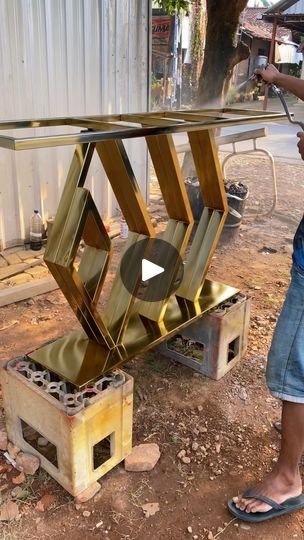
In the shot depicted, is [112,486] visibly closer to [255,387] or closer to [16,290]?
[255,387]

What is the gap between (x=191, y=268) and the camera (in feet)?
8.82

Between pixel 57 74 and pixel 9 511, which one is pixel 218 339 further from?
pixel 57 74

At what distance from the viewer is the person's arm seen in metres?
1.76

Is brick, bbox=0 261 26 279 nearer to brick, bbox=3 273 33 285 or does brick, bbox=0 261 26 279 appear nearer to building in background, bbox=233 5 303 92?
brick, bbox=3 273 33 285

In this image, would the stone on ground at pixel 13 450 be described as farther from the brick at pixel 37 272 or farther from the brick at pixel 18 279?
the brick at pixel 37 272

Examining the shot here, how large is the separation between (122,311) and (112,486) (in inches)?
30.4

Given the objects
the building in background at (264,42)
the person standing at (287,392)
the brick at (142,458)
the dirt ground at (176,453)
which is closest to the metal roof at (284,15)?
the building in background at (264,42)

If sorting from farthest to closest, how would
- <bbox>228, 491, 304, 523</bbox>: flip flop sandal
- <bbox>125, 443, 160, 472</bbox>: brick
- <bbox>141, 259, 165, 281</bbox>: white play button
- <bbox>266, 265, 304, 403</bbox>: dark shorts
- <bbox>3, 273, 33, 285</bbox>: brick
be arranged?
<bbox>3, 273, 33, 285</bbox>: brick → <bbox>141, 259, 165, 281</bbox>: white play button → <bbox>125, 443, 160, 472</bbox>: brick → <bbox>228, 491, 304, 523</bbox>: flip flop sandal → <bbox>266, 265, 304, 403</bbox>: dark shorts

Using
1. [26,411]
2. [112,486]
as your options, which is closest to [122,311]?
[26,411]

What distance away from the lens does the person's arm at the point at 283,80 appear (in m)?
1.76

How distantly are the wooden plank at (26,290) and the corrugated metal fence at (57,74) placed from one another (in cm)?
89

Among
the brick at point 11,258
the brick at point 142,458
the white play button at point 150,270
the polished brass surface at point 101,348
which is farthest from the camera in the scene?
the brick at point 11,258

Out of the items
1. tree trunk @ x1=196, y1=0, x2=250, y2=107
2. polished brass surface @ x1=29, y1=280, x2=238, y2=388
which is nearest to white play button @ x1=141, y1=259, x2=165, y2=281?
polished brass surface @ x1=29, y1=280, x2=238, y2=388

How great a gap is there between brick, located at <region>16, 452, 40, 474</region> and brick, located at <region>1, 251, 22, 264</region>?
2367 mm
